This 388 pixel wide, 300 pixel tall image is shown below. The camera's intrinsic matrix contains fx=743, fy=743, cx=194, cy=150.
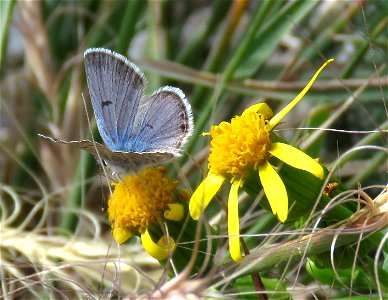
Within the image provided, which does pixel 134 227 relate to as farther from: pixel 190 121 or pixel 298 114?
pixel 298 114

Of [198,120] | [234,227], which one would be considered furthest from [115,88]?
[198,120]

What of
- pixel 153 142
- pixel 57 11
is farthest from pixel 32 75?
pixel 153 142

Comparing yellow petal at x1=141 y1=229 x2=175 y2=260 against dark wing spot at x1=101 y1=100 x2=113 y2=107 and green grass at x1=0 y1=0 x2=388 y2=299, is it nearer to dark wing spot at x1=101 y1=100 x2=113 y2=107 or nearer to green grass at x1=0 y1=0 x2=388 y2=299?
green grass at x1=0 y1=0 x2=388 y2=299

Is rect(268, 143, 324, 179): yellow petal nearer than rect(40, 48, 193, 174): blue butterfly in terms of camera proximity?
Yes

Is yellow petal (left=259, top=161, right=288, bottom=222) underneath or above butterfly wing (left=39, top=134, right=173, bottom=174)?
above

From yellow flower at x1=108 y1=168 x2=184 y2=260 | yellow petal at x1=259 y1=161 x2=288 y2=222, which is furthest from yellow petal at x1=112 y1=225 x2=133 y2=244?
yellow petal at x1=259 y1=161 x2=288 y2=222

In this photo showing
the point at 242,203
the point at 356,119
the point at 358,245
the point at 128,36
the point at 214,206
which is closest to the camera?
the point at 358,245
